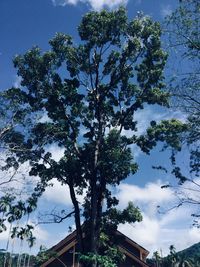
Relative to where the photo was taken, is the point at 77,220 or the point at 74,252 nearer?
the point at 77,220

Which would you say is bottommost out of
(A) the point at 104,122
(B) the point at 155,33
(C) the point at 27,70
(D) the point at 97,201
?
(D) the point at 97,201

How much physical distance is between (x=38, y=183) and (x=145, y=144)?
795cm

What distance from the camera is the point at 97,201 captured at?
1009 inches

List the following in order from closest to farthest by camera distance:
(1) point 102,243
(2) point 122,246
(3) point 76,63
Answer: (1) point 102,243
(3) point 76,63
(2) point 122,246

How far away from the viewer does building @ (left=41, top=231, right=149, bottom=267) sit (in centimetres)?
3661

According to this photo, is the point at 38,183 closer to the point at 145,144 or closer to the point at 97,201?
the point at 97,201

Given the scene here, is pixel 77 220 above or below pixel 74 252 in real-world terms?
below

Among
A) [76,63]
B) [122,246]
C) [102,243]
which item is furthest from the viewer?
[122,246]

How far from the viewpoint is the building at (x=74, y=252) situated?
3661cm

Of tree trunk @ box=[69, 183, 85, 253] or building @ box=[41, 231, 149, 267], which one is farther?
building @ box=[41, 231, 149, 267]

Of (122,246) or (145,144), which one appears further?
(122,246)

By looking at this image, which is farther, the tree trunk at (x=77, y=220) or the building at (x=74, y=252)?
the building at (x=74, y=252)

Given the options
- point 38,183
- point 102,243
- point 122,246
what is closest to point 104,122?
point 38,183

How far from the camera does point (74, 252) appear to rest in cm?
3550
